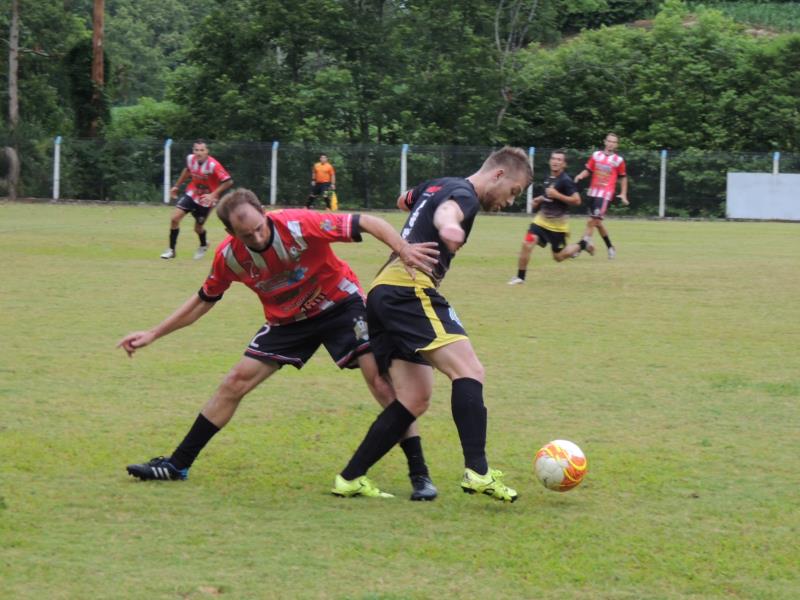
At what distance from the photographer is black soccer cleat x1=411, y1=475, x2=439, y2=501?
238 inches

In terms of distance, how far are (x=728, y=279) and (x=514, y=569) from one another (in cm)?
1298

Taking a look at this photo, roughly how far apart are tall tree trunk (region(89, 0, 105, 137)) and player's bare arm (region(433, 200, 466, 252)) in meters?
38.0

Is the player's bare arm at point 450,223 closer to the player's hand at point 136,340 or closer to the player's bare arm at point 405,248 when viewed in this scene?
the player's bare arm at point 405,248

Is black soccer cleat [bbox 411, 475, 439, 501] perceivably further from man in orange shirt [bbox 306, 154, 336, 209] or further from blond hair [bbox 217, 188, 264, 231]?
man in orange shirt [bbox 306, 154, 336, 209]

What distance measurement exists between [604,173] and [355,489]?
15.8 m

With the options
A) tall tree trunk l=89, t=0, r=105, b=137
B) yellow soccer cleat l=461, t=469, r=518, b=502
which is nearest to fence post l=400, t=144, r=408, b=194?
tall tree trunk l=89, t=0, r=105, b=137

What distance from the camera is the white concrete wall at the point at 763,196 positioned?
119ft

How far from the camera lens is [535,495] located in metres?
6.18

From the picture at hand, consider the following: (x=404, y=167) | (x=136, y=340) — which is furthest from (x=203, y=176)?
(x=404, y=167)

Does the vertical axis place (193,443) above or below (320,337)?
below

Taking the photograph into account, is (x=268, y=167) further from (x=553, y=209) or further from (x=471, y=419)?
(x=471, y=419)

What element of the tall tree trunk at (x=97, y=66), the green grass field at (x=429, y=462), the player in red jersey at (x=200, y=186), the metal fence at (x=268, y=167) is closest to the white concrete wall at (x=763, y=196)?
the metal fence at (x=268, y=167)

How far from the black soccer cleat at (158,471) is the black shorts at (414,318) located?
140 centimetres

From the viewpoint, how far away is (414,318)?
19.4 feet
